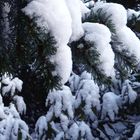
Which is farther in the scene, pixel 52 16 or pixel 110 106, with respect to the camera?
pixel 110 106

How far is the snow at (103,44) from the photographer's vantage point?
2.94 ft

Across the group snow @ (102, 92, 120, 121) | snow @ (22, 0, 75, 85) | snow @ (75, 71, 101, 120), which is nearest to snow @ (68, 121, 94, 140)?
snow @ (75, 71, 101, 120)

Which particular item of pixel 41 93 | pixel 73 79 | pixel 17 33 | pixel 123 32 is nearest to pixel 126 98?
pixel 73 79

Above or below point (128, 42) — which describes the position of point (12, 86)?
below

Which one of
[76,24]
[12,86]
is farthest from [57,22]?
[12,86]

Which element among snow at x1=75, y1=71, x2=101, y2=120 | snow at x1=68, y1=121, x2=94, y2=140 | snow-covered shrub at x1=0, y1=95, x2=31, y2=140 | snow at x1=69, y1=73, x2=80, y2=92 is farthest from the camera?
snow at x1=69, y1=73, x2=80, y2=92

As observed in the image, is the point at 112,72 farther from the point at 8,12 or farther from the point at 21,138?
the point at 21,138

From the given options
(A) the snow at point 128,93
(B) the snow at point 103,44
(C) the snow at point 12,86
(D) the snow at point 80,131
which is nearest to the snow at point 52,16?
(B) the snow at point 103,44

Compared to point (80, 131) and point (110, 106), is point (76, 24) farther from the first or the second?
point (110, 106)

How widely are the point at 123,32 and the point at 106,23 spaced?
0.05 metres

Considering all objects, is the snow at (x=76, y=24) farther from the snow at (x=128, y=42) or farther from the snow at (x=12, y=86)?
the snow at (x=12, y=86)

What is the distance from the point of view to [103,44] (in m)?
0.89

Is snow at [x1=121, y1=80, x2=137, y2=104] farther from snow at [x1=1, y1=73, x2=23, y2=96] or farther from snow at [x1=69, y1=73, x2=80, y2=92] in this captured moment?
snow at [x1=1, y1=73, x2=23, y2=96]

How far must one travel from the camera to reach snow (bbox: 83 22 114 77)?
0.90 m
